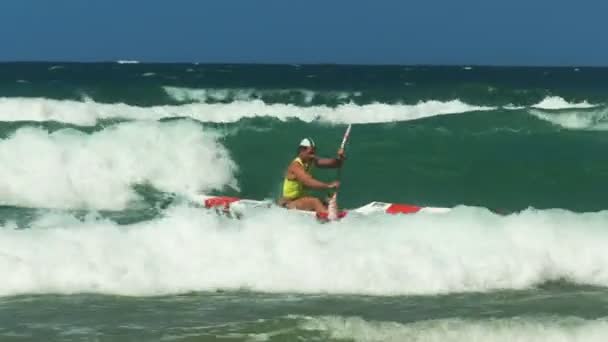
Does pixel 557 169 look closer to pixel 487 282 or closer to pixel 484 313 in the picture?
pixel 487 282

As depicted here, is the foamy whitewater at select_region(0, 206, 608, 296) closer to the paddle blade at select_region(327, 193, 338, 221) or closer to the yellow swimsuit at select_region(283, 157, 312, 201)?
the paddle blade at select_region(327, 193, 338, 221)

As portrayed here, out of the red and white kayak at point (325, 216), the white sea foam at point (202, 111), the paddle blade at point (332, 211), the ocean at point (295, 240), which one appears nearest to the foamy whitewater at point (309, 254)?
the ocean at point (295, 240)

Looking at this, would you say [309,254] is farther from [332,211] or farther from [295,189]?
[295,189]

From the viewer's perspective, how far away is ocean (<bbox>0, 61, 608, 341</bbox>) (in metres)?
8.17

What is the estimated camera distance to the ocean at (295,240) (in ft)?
26.8

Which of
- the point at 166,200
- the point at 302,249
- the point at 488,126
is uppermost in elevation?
the point at 488,126

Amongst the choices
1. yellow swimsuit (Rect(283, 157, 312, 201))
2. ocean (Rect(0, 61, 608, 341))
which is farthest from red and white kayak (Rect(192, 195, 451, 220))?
ocean (Rect(0, 61, 608, 341))

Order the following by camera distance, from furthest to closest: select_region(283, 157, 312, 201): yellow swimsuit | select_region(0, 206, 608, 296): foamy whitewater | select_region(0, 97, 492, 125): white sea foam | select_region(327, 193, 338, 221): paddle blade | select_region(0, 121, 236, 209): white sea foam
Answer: select_region(0, 97, 492, 125): white sea foam → select_region(0, 121, 236, 209): white sea foam → select_region(283, 157, 312, 201): yellow swimsuit → select_region(327, 193, 338, 221): paddle blade → select_region(0, 206, 608, 296): foamy whitewater

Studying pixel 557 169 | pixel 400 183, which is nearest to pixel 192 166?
pixel 400 183

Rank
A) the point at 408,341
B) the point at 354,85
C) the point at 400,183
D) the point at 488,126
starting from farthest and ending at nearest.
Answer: the point at 354,85, the point at 488,126, the point at 400,183, the point at 408,341

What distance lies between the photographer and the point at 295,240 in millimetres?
10453

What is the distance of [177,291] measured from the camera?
31.3ft

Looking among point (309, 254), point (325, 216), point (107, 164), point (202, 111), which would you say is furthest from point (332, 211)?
point (202, 111)

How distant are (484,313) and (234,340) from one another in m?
2.20
